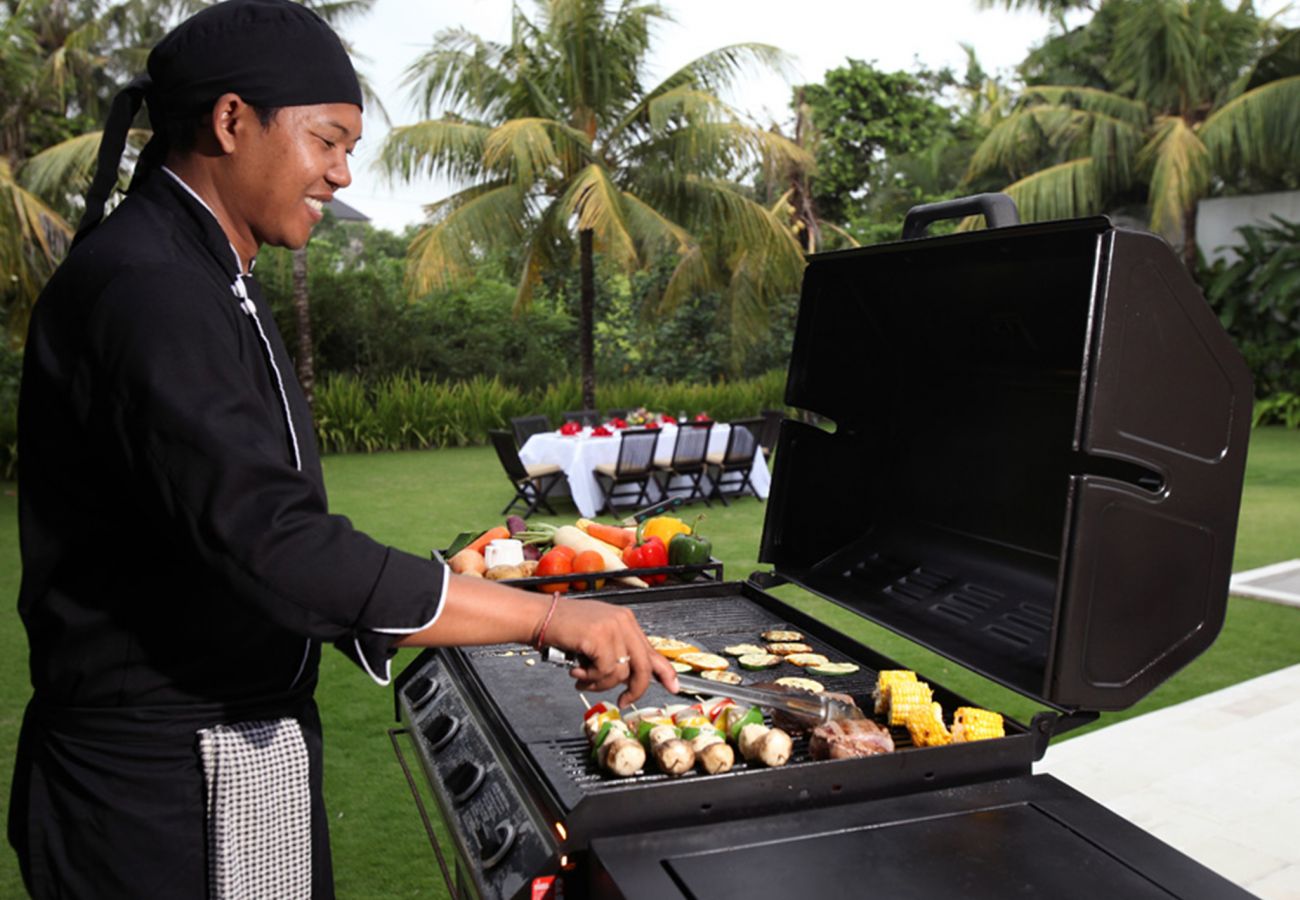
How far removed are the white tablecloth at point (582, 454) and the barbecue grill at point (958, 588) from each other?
7.57 m

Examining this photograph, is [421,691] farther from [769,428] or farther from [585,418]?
[585,418]

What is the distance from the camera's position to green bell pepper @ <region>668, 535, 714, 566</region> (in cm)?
318

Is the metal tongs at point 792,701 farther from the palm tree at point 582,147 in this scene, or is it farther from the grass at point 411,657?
the palm tree at point 582,147

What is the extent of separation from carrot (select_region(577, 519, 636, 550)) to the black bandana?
7.68ft

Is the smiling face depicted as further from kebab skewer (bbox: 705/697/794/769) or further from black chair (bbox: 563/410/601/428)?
black chair (bbox: 563/410/601/428)

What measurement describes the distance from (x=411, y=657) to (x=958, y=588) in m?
3.53

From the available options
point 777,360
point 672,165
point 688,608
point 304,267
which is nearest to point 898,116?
point 777,360

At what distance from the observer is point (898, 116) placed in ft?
73.0

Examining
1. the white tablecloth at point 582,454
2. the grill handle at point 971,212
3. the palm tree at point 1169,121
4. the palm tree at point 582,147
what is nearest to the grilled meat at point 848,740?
the grill handle at point 971,212

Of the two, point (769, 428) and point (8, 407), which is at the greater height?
Result: point (769, 428)

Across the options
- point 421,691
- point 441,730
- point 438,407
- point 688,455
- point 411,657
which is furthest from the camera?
point 438,407

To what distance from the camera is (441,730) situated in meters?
2.30

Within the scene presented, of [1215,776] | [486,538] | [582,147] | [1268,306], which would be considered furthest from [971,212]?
[1268,306]

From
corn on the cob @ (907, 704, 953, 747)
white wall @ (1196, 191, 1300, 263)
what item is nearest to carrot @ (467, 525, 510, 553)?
corn on the cob @ (907, 704, 953, 747)
